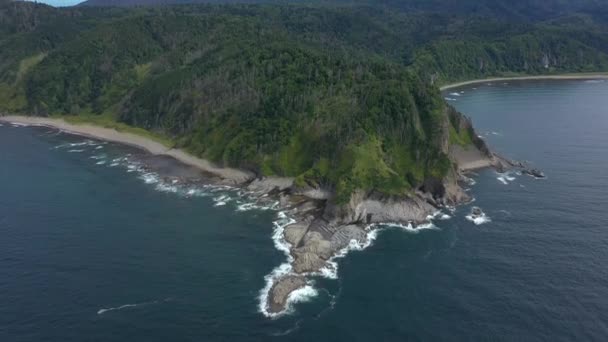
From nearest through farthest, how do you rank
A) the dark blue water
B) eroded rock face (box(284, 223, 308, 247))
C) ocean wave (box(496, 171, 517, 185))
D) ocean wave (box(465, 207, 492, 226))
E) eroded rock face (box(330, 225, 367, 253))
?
the dark blue water
eroded rock face (box(330, 225, 367, 253))
eroded rock face (box(284, 223, 308, 247))
ocean wave (box(465, 207, 492, 226))
ocean wave (box(496, 171, 517, 185))

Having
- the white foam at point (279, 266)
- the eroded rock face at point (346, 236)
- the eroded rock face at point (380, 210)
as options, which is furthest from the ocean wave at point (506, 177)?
the white foam at point (279, 266)

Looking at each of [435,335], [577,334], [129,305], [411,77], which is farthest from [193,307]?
[411,77]

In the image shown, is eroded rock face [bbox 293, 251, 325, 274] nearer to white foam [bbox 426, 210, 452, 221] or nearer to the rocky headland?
the rocky headland

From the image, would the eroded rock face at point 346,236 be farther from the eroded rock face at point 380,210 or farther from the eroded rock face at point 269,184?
the eroded rock face at point 269,184

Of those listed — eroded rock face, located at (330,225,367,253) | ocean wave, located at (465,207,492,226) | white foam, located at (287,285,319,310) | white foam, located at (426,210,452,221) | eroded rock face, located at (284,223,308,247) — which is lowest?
white foam, located at (287,285,319,310)

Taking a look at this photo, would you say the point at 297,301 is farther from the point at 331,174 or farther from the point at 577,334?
the point at 331,174

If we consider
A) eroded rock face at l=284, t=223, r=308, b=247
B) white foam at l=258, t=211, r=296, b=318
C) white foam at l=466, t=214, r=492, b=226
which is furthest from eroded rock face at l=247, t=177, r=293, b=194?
white foam at l=466, t=214, r=492, b=226
